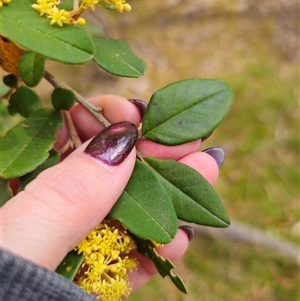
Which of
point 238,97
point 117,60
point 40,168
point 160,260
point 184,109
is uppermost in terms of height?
point 117,60

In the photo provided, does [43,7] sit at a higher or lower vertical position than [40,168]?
higher

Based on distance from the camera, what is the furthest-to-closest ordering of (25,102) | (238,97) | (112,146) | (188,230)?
(238,97)
(188,230)
(25,102)
(112,146)

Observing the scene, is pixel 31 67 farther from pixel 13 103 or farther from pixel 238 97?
pixel 238 97

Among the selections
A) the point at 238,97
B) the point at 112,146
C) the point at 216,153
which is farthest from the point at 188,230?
the point at 238,97

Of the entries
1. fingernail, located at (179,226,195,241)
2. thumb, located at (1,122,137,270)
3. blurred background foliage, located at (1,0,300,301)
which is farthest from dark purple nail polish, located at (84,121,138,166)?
blurred background foliage, located at (1,0,300,301)

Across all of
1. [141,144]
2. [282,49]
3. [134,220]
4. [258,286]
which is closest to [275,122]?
[282,49]

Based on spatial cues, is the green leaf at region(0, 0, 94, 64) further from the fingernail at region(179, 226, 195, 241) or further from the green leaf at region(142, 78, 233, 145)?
the fingernail at region(179, 226, 195, 241)
